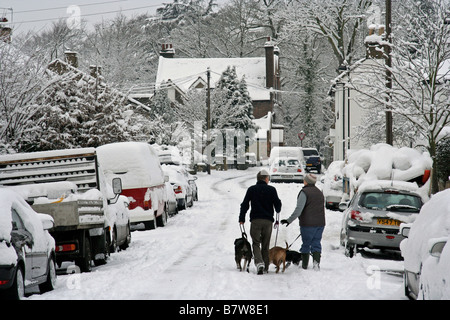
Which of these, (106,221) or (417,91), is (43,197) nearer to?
(106,221)

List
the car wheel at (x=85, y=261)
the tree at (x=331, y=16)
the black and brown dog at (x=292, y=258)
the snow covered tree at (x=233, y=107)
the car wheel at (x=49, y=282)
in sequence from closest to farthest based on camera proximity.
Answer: the car wheel at (x=49, y=282), the black and brown dog at (x=292, y=258), the car wheel at (x=85, y=261), the tree at (x=331, y=16), the snow covered tree at (x=233, y=107)

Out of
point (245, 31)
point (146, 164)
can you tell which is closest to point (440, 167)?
point (146, 164)

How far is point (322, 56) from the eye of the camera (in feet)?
248

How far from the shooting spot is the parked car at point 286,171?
38.8 m

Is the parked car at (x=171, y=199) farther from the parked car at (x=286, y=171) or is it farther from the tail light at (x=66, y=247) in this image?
the parked car at (x=286, y=171)

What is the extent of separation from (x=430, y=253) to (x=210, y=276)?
4660 millimetres

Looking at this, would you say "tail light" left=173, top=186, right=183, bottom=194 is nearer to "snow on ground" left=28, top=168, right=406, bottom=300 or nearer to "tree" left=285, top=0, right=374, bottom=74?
"snow on ground" left=28, top=168, right=406, bottom=300

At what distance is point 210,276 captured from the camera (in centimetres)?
1116

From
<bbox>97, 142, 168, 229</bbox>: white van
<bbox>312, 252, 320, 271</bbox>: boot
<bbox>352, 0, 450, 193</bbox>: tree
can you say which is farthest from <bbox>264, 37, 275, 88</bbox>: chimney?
<bbox>312, 252, 320, 271</bbox>: boot

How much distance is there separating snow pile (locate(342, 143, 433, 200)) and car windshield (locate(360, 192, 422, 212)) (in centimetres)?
607

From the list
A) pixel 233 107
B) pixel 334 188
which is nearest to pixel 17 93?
pixel 334 188

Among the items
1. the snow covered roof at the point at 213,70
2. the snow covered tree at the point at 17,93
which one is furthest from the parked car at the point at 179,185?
the snow covered roof at the point at 213,70

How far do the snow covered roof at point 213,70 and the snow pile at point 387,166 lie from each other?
58067 millimetres

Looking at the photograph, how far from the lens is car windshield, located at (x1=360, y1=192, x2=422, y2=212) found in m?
14.3
